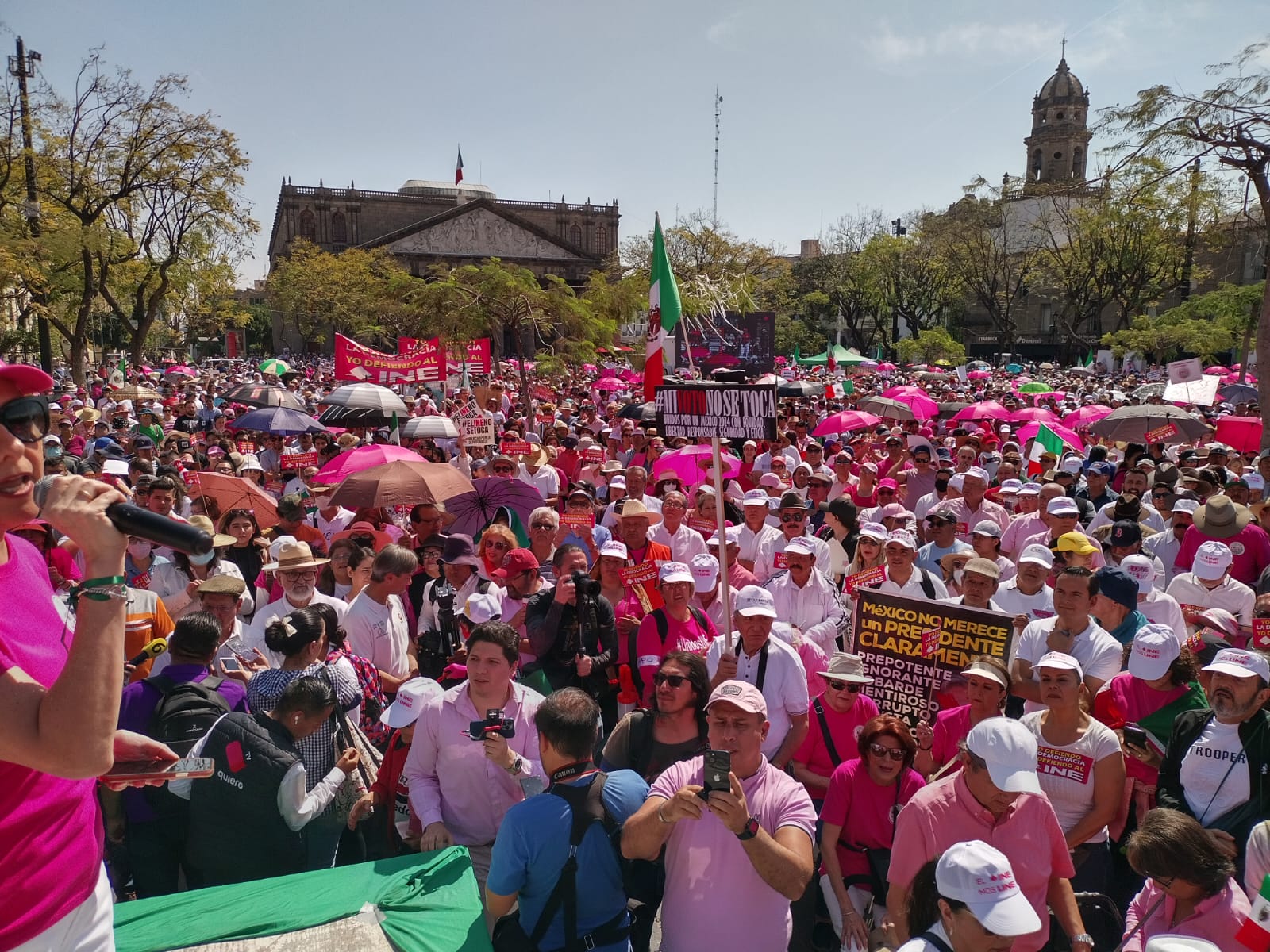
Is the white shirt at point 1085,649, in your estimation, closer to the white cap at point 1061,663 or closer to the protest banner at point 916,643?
the protest banner at point 916,643

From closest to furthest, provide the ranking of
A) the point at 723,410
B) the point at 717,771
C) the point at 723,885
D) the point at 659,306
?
1. the point at 717,771
2. the point at 723,885
3. the point at 723,410
4. the point at 659,306

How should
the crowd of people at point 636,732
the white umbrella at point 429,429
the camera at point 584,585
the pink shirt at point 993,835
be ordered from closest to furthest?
the crowd of people at point 636,732
the pink shirt at point 993,835
the camera at point 584,585
the white umbrella at point 429,429

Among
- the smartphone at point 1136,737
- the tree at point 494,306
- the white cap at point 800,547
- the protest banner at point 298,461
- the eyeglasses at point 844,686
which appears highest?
the tree at point 494,306

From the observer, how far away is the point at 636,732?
3912 mm

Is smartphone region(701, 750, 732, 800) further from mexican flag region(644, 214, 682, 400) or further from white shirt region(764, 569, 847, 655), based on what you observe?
mexican flag region(644, 214, 682, 400)

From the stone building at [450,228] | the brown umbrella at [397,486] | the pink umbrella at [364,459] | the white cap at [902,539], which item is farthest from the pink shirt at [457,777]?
the stone building at [450,228]


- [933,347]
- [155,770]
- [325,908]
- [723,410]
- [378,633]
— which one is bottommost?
[325,908]

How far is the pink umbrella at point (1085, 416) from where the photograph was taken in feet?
47.0

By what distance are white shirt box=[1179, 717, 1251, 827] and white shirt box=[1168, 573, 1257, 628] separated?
270cm

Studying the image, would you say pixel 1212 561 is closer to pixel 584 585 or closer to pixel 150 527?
pixel 584 585

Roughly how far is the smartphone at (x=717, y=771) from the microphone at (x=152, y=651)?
9.17 ft

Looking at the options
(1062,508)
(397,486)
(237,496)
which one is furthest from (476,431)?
(1062,508)

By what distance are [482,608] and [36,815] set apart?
329 centimetres

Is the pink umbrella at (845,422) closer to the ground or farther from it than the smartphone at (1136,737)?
farther from it
